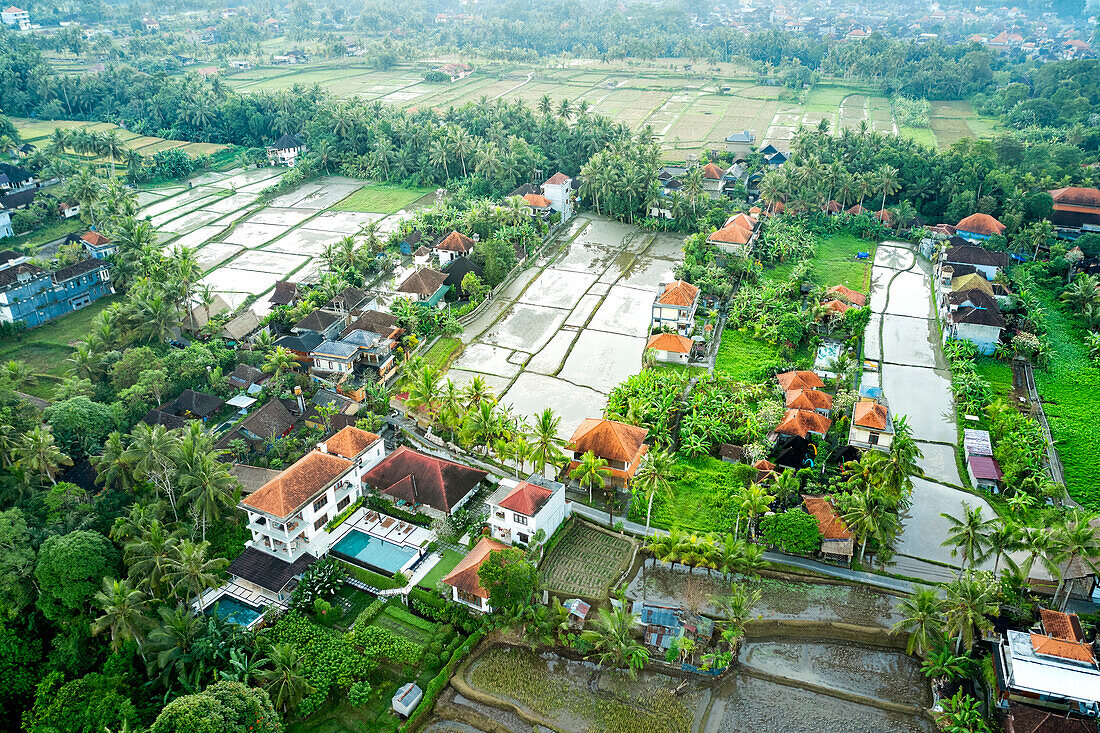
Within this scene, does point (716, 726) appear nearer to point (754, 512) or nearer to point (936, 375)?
point (754, 512)

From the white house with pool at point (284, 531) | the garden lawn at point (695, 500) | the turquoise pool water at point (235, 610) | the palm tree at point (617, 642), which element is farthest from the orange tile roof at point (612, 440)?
the turquoise pool water at point (235, 610)

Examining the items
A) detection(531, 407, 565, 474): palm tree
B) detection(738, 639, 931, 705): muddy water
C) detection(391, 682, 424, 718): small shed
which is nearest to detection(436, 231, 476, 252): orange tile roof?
detection(531, 407, 565, 474): palm tree

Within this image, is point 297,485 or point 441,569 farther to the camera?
point 297,485

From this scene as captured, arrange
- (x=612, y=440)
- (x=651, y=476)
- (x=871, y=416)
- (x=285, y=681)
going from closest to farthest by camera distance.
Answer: (x=285, y=681)
(x=651, y=476)
(x=612, y=440)
(x=871, y=416)

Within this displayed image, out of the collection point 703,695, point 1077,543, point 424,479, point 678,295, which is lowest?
point 703,695

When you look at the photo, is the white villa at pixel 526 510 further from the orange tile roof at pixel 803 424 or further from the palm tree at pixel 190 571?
the orange tile roof at pixel 803 424

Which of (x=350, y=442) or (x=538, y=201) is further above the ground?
(x=538, y=201)

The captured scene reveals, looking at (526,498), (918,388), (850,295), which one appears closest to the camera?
(526,498)

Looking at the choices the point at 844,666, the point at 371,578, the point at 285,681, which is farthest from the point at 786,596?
the point at 285,681

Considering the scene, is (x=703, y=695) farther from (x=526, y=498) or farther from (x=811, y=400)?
(x=811, y=400)
